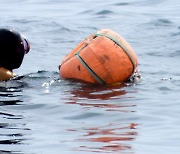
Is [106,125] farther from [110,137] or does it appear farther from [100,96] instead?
[100,96]

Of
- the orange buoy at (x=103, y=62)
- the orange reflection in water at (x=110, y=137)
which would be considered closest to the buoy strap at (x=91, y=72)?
the orange buoy at (x=103, y=62)

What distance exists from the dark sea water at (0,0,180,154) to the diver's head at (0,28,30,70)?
273mm

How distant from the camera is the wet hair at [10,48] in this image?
985 cm

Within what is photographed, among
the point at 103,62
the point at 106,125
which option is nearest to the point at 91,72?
the point at 103,62

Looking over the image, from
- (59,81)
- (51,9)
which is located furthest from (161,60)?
(51,9)

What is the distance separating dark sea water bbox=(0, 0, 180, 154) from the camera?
671 centimetres

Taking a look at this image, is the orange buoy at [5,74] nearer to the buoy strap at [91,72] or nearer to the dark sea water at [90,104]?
the dark sea water at [90,104]

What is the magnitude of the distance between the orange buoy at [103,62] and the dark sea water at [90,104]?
13 centimetres

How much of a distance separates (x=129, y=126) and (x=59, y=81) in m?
2.80

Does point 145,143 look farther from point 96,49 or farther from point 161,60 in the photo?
point 161,60

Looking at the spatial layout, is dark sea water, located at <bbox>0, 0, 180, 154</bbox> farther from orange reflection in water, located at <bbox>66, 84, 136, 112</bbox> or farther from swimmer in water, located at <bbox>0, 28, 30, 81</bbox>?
swimmer in water, located at <bbox>0, 28, 30, 81</bbox>

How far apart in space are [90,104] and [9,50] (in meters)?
1.77

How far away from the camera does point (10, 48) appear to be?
388 inches

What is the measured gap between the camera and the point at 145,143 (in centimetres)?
669
